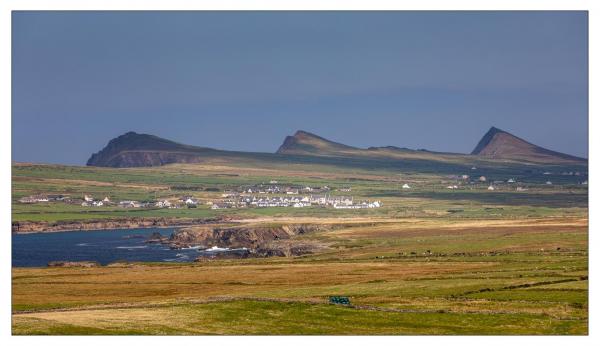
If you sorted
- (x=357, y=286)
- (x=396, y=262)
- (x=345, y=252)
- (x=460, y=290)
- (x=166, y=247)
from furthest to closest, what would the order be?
(x=166, y=247) < (x=345, y=252) < (x=396, y=262) < (x=357, y=286) < (x=460, y=290)

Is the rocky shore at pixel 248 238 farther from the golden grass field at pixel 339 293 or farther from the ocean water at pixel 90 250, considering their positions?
the golden grass field at pixel 339 293

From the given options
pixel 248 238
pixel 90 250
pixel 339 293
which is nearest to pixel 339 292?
pixel 339 293

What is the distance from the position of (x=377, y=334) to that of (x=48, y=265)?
79.6m

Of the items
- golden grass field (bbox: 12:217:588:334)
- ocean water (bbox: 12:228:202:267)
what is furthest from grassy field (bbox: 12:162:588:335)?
ocean water (bbox: 12:228:202:267)

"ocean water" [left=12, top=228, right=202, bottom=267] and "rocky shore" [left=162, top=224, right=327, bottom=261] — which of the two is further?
"rocky shore" [left=162, top=224, right=327, bottom=261]

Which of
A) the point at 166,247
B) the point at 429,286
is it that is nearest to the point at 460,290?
the point at 429,286

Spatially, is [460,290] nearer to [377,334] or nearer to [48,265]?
[377,334]

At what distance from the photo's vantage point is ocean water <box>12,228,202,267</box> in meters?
149

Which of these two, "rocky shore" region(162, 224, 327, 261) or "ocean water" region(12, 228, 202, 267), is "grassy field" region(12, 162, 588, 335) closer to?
"ocean water" region(12, 228, 202, 267)

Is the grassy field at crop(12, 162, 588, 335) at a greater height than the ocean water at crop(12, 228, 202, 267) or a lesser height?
greater

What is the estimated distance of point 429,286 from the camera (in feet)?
310

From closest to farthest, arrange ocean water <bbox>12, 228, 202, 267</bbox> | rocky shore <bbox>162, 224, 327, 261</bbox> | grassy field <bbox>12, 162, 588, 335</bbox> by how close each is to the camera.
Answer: grassy field <bbox>12, 162, 588, 335</bbox> → ocean water <bbox>12, 228, 202, 267</bbox> → rocky shore <bbox>162, 224, 327, 261</bbox>

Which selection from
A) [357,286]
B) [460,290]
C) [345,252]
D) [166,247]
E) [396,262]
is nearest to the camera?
[460,290]
